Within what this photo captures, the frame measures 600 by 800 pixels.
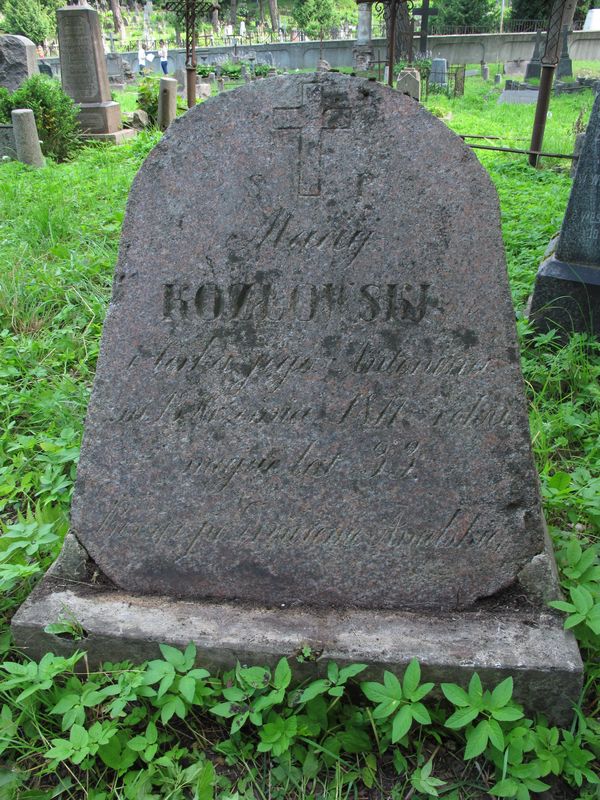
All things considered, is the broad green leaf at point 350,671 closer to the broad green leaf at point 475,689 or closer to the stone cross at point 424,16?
the broad green leaf at point 475,689

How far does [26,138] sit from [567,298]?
728cm

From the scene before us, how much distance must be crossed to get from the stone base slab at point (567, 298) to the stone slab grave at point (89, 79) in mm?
8924

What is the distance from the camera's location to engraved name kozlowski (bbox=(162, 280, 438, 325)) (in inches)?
66.3

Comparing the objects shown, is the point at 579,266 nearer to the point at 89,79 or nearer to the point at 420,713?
the point at 420,713

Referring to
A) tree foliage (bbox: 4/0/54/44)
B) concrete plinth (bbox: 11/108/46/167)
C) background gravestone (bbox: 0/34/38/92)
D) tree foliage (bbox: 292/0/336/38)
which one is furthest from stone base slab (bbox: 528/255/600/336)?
tree foliage (bbox: 292/0/336/38)

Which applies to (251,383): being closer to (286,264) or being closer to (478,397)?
(286,264)

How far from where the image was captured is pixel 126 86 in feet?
80.5

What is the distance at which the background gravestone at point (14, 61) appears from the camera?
11.5 meters

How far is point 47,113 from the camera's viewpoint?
29.7 ft

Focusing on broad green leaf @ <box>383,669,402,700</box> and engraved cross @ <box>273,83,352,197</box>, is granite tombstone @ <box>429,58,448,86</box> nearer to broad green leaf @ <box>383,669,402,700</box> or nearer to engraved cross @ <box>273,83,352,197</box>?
engraved cross @ <box>273,83,352,197</box>

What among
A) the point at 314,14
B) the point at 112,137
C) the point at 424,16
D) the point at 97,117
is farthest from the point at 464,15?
the point at 112,137

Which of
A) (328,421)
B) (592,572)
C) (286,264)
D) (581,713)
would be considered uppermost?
(286,264)

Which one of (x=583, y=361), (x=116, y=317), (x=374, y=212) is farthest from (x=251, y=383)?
(x=583, y=361)

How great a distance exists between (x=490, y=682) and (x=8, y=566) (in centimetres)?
138
